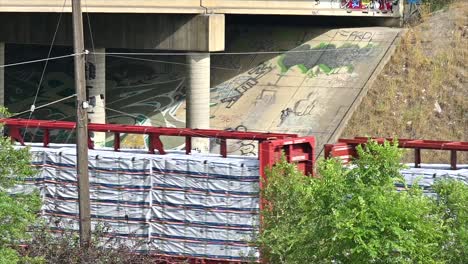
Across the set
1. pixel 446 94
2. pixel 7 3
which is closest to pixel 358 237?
pixel 7 3

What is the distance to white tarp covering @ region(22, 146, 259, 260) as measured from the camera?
20578 mm

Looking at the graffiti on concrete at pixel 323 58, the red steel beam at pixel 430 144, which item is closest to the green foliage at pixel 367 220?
the red steel beam at pixel 430 144

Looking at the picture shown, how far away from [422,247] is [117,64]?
36.9m

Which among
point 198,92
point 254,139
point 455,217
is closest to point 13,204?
point 254,139

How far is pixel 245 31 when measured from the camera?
4919cm

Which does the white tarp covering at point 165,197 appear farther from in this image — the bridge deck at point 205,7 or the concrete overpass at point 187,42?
the concrete overpass at point 187,42

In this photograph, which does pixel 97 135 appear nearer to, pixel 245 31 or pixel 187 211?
pixel 245 31

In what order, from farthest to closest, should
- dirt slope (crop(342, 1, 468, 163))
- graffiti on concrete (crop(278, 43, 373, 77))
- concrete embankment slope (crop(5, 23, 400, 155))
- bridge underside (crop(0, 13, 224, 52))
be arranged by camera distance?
graffiti on concrete (crop(278, 43, 373, 77)) < concrete embankment slope (crop(5, 23, 400, 155)) < bridge underside (crop(0, 13, 224, 52)) < dirt slope (crop(342, 1, 468, 163))

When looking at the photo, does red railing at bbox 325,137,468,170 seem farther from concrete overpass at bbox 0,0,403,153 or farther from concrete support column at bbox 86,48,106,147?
concrete support column at bbox 86,48,106,147

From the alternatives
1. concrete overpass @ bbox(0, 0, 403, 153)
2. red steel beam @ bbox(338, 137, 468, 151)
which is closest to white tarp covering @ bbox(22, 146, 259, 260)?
red steel beam @ bbox(338, 137, 468, 151)

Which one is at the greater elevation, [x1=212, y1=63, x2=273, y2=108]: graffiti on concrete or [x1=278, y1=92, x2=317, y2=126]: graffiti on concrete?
[x1=212, y1=63, x2=273, y2=108]: graffiti on concrete

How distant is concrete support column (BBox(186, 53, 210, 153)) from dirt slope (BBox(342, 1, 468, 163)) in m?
5.62

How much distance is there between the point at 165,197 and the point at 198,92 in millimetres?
18488

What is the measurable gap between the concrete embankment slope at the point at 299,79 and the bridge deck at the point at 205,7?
4.54 feet
